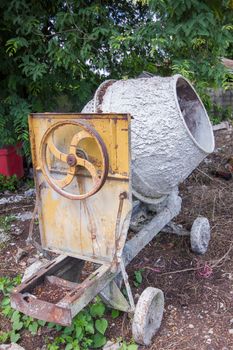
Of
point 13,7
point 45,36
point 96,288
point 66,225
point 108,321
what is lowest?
point 108,321

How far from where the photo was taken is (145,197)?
9.71ft

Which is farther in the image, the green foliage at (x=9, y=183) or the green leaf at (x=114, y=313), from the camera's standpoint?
the green foliage at (x=9, y=183)

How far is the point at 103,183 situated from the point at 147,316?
89cm

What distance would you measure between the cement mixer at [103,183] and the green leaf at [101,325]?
128mm

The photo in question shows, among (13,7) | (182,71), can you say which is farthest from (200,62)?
(13,7)

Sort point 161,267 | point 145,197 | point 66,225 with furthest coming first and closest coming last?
point 161,267
point 145,197
point 66,225

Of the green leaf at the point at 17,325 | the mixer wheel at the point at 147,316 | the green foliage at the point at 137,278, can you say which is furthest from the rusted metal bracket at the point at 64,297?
the green foliage at the point at 137,278

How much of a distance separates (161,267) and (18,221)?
5.56 ft

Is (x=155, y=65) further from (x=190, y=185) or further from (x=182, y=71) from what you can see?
(x=190, y=185)

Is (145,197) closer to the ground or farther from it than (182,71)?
closer to the ground

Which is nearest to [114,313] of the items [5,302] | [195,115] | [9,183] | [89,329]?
[89,329]

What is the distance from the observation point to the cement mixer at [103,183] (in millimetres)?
2152

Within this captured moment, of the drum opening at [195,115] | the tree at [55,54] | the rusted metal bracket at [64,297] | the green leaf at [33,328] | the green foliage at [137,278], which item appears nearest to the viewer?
the rusted metal bracket at [64,297]

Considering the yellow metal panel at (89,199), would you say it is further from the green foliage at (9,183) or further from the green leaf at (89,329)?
the green foliage at (9,183)
